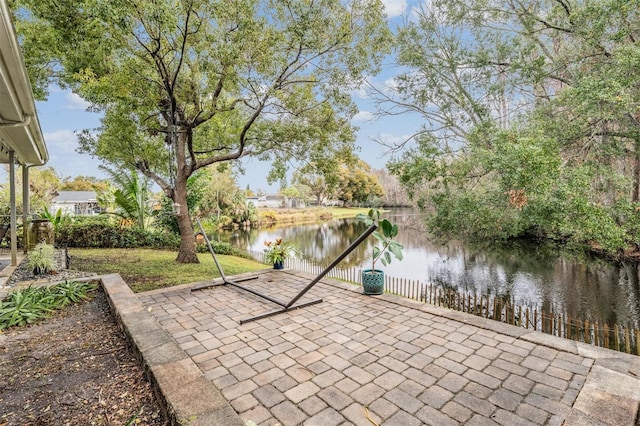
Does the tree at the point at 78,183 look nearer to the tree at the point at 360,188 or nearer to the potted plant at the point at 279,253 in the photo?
the tree at the point at 360,188

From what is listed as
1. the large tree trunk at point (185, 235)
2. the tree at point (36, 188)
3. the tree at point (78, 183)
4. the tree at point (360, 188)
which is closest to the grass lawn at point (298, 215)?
the tree at point (360, 188)

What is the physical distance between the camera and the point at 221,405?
1.90 m

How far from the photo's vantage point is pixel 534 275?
35.6 ft

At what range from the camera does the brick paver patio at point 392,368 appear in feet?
7.09

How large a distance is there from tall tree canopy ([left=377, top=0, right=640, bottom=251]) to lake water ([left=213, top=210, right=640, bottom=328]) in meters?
1.31

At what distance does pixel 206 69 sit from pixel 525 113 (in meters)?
8.69

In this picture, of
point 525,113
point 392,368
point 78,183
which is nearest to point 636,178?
point 525,113

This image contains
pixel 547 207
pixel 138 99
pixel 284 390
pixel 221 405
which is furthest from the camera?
pixel 547 207

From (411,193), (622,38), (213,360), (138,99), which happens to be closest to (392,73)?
(411,193)

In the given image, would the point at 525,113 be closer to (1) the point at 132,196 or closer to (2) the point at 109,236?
(1) the point at 132,196

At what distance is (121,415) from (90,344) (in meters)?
1.38

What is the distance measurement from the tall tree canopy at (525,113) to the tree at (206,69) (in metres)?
3.61

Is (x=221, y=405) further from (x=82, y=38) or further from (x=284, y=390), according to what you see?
(x=82, y=38)

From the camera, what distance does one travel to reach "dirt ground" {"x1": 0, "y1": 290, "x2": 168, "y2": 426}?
1.98m
